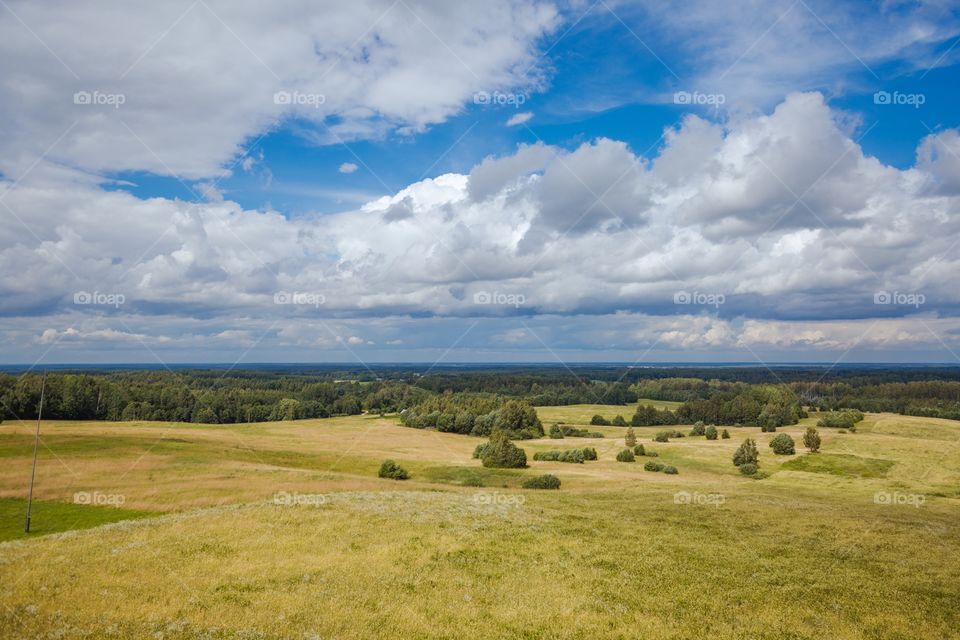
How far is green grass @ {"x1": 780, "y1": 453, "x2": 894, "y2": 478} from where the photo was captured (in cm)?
7106

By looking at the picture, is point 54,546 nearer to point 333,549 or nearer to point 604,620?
point 333,549

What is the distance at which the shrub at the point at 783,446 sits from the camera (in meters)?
84.8

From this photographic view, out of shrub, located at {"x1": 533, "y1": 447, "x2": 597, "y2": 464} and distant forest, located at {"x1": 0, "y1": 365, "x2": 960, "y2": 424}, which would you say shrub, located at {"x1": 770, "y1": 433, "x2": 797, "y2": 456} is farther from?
distant forest, located at {"x1": 0, "y1": 365, "x2": 960, "y2": 424}

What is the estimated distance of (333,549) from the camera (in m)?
29.6

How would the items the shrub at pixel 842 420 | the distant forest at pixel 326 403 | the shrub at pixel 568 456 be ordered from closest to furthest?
the shrub at pixel 568 456 → the shrub at pixel 842 420 → the distant forest at pixel 326 403

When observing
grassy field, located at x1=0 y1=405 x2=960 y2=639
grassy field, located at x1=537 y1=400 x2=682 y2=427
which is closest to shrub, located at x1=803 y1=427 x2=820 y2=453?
grassy field, located at x1=0 y1=405 x2=960 y2=639

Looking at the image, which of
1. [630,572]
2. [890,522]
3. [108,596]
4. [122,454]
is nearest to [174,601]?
[108,596]

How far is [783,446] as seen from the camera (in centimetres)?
8506

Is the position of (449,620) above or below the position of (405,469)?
above

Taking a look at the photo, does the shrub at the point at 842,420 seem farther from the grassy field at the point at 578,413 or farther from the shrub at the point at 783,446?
the grassy field at the point at 578,413

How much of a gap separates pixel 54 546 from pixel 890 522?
53.6 m

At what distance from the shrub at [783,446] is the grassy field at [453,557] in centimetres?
2409

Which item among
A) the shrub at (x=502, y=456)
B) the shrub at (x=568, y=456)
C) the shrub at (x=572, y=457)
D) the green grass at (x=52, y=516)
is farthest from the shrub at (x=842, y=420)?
the green grass at (x=52, y=516)

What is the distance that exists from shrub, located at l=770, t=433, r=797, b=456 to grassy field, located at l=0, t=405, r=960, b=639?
24.1 m
